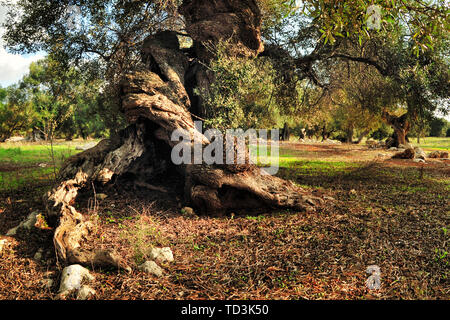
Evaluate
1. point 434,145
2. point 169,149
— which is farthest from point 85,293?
point 434,145

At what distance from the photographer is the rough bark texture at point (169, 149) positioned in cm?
625

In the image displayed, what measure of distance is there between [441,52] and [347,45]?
276cm

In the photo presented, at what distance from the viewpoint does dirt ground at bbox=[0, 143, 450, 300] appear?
352cm

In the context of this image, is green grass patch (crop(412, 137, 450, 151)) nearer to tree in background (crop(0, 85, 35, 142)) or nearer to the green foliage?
the green foliage

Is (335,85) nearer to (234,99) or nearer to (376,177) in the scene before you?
(376,177)

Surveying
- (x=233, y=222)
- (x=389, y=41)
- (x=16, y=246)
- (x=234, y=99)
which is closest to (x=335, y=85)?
(x=389, y=41)

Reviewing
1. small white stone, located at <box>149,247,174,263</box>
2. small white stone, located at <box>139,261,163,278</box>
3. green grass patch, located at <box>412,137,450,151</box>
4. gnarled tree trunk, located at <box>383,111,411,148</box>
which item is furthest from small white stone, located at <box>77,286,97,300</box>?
green grass patch, located at <box>412,137,450,151</box>

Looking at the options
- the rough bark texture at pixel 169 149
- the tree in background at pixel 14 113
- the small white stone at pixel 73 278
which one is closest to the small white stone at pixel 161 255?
the small white stone at pixel 73 278

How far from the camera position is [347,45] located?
9562 mm

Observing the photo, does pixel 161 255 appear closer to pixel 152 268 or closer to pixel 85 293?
pixel 152 268

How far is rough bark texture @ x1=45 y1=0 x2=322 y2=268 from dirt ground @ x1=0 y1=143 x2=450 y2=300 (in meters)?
0.39

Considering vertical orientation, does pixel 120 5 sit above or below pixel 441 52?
above

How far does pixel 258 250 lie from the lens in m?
4.57

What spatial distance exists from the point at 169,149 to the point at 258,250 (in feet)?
16.0
